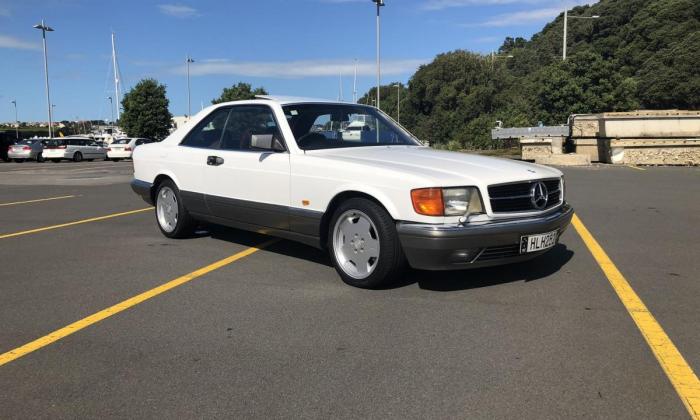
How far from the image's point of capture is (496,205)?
430 cm

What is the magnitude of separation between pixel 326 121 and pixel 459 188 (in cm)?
186

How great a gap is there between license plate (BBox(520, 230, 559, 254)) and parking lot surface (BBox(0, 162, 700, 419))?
350 millimetres

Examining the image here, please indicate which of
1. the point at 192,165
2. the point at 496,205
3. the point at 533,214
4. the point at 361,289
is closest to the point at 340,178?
the point at 361,289

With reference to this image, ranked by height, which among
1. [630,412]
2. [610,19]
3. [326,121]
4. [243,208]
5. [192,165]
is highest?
[610,19]

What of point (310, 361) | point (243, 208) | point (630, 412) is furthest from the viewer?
point (243, 208)

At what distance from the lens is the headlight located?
4.15m

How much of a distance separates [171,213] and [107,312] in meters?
2.66

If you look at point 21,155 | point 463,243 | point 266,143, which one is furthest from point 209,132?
point 21,155

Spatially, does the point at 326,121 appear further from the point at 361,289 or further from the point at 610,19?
the point at 610,19

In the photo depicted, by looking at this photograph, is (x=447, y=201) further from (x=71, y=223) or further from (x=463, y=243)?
(x=71, y=223)

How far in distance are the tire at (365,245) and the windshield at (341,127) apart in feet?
2.87

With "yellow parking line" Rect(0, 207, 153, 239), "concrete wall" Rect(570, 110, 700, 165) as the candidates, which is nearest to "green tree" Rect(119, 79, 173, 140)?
"concrete wall" Rect(570, 110, 700, 165)

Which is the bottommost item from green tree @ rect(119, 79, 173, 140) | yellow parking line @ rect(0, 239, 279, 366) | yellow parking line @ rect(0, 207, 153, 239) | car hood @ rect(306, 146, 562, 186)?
yellow parking line @ rect(0, 239, 279, 366)

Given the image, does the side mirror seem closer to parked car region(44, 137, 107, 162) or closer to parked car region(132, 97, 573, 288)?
parked car region(132, 97, 573, 288)
